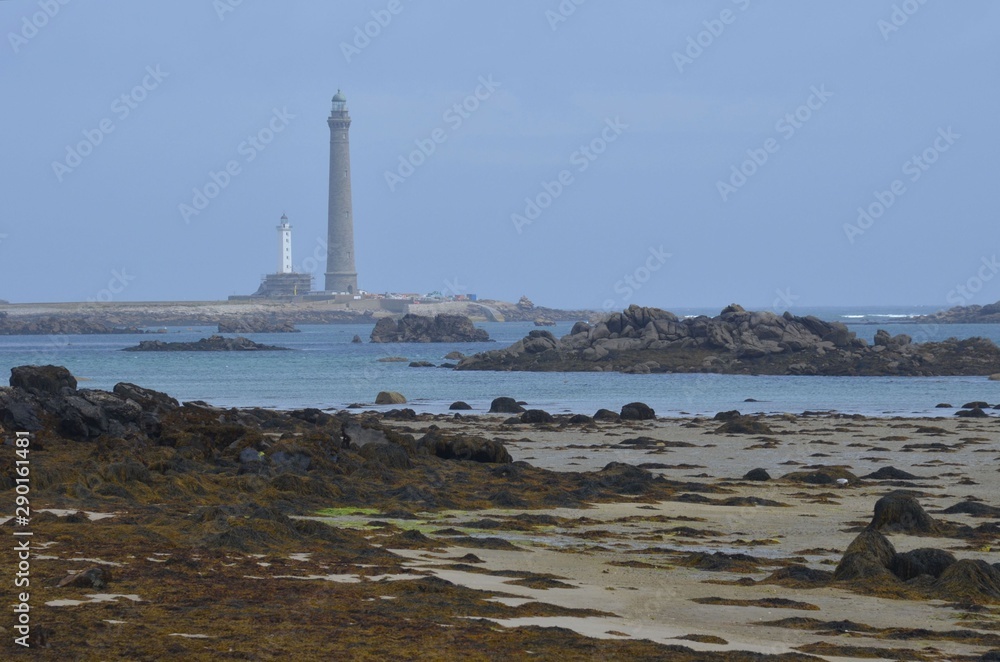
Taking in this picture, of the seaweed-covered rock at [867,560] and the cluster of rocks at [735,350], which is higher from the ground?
the cluster of rocks at [735,350]

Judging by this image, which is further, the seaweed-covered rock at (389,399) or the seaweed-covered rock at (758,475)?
the seaweed-covered rock at (389,399)

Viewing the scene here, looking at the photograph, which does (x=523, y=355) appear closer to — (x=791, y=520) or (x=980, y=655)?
(x=791, y=520)

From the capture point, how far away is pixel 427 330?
14325 cm

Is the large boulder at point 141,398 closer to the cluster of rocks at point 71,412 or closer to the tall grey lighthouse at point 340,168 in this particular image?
the cluster of rocks at point 71,412

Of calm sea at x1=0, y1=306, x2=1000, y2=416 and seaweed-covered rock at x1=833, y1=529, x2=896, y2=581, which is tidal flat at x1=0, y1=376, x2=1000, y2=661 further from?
calm sea at x1=0, y1=306, x2=1000, y2=416

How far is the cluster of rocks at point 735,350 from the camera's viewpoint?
236ft

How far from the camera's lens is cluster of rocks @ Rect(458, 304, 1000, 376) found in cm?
7206

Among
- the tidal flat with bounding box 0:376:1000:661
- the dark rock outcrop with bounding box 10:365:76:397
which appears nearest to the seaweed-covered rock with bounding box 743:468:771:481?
the tidal flat with bounding box 0:376:1000:661

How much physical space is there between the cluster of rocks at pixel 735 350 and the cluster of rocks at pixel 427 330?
2192 inches

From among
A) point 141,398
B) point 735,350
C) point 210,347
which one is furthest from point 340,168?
point 141,398

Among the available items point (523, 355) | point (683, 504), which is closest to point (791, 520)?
point (683, 504)

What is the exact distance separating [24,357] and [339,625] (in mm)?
93231

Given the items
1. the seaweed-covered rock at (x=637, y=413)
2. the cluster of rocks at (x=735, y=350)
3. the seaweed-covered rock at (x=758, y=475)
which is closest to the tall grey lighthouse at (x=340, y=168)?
the cluster of rocks at (x=735, y=350)

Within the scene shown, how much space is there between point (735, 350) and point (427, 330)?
7032 cm
